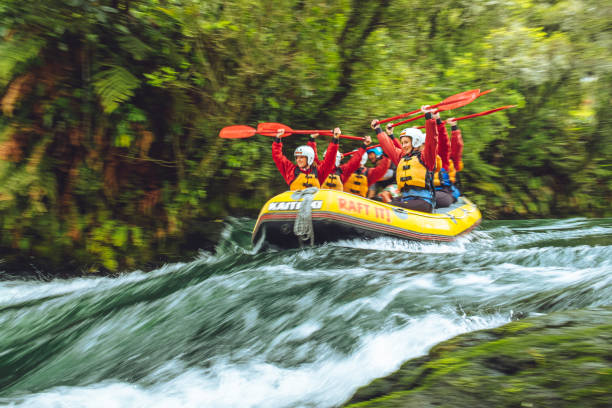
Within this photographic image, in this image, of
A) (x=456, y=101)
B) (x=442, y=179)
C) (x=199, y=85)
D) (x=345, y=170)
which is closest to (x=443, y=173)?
(x=442, y=179)

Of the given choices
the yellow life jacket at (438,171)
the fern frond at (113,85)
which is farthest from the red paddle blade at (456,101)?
the fern frond at (113,85)

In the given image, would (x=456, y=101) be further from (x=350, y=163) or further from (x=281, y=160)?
(x=281, y=160)

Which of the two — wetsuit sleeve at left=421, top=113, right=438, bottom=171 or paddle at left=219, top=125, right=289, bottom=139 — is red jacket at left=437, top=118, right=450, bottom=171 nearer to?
wetsuit sleeve at left=421, top=113, right=438, bottom=171

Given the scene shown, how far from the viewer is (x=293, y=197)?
5.83m

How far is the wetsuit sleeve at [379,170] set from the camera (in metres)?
8.55

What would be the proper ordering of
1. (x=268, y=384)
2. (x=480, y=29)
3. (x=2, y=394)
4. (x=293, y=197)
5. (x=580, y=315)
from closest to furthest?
(x=580, y=315) < (x=268, y=384) < (x=2, y=394) < (x=293, y=197) < (x=480, y=29)

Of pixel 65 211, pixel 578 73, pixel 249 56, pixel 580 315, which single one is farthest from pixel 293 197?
pixel 578 73

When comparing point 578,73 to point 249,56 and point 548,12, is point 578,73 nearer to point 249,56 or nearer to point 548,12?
point 548,12

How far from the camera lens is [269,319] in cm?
370

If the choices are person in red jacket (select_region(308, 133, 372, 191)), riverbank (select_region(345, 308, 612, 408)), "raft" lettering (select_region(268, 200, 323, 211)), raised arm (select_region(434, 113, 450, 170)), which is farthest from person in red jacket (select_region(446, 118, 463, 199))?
riverbank (select_region(345, 308, 612, 408))

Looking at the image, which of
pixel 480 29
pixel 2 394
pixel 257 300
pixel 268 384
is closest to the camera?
pixel 268 384

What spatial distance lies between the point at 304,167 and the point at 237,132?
109cm

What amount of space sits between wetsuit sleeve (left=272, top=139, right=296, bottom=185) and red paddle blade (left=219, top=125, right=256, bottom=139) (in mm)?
376

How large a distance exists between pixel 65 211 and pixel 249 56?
3218mm
